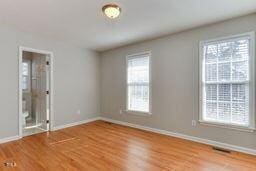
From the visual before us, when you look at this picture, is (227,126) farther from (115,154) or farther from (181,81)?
(115,154)

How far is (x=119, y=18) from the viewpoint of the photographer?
3.14 meters

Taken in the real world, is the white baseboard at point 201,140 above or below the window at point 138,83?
below

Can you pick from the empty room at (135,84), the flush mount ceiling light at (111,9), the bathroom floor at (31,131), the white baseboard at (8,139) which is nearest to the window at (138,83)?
the empty room at (135,84)

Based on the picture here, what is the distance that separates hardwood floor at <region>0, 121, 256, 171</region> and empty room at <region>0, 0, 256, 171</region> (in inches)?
0.7

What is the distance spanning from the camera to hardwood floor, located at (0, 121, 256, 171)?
2.54 metres

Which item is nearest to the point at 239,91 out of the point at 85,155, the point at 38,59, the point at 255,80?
the point at 255,80

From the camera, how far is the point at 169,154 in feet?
9.72

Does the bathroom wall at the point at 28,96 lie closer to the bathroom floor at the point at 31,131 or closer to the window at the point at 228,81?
the bathroom floor at the point at 31,131

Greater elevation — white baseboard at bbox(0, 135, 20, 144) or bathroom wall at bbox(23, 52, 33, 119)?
bathroom wall at bbox(23, 52, 33, 119)

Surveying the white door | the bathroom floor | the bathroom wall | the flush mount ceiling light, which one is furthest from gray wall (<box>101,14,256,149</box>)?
the bathroom wall

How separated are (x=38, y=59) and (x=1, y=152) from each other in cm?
267

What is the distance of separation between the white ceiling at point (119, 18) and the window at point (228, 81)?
1.68ft

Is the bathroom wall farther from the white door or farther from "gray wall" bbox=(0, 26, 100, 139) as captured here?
"gray wall" bbox=(0, 26, 100, 139)

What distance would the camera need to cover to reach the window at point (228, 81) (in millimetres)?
2941
